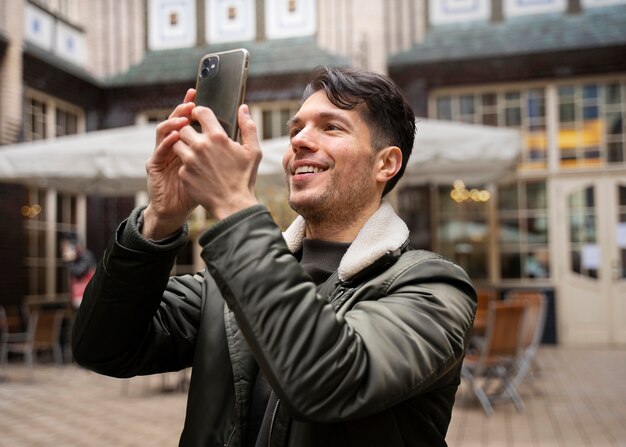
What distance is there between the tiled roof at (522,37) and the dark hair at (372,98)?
8.96 m

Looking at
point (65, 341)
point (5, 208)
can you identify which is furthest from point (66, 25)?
point (65, 341)

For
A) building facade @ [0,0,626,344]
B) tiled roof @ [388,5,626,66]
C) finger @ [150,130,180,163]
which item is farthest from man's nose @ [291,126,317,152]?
tiled roof @ [388,5,626,66]

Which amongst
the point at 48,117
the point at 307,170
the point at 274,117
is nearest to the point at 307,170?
the point at 307,170

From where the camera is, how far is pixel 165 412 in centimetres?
571

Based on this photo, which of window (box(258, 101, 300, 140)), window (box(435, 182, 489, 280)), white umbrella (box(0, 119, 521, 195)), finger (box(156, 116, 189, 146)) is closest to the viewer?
finger (box(156, 116, 189, 146))

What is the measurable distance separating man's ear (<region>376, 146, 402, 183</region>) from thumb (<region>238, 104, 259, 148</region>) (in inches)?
15.5

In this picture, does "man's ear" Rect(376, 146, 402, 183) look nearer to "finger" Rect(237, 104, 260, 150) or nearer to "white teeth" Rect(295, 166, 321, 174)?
"white teeth" Rect(295, 166, 321, 174)

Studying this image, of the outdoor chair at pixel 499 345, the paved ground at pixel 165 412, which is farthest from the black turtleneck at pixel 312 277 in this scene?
the outdoor chair at pixel 499 345

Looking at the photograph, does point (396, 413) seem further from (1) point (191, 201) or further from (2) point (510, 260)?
(2) point (510, 260)

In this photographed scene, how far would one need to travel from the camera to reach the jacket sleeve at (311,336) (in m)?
0.95

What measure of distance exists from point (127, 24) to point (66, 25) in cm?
151

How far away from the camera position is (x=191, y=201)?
120cm

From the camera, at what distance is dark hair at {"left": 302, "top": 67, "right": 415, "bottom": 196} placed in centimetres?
135

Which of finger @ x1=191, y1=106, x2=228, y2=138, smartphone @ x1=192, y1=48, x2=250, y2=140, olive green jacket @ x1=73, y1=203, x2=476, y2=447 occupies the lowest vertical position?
olive green jacket @ x1=73, y1=203, x2=476, y2=447
